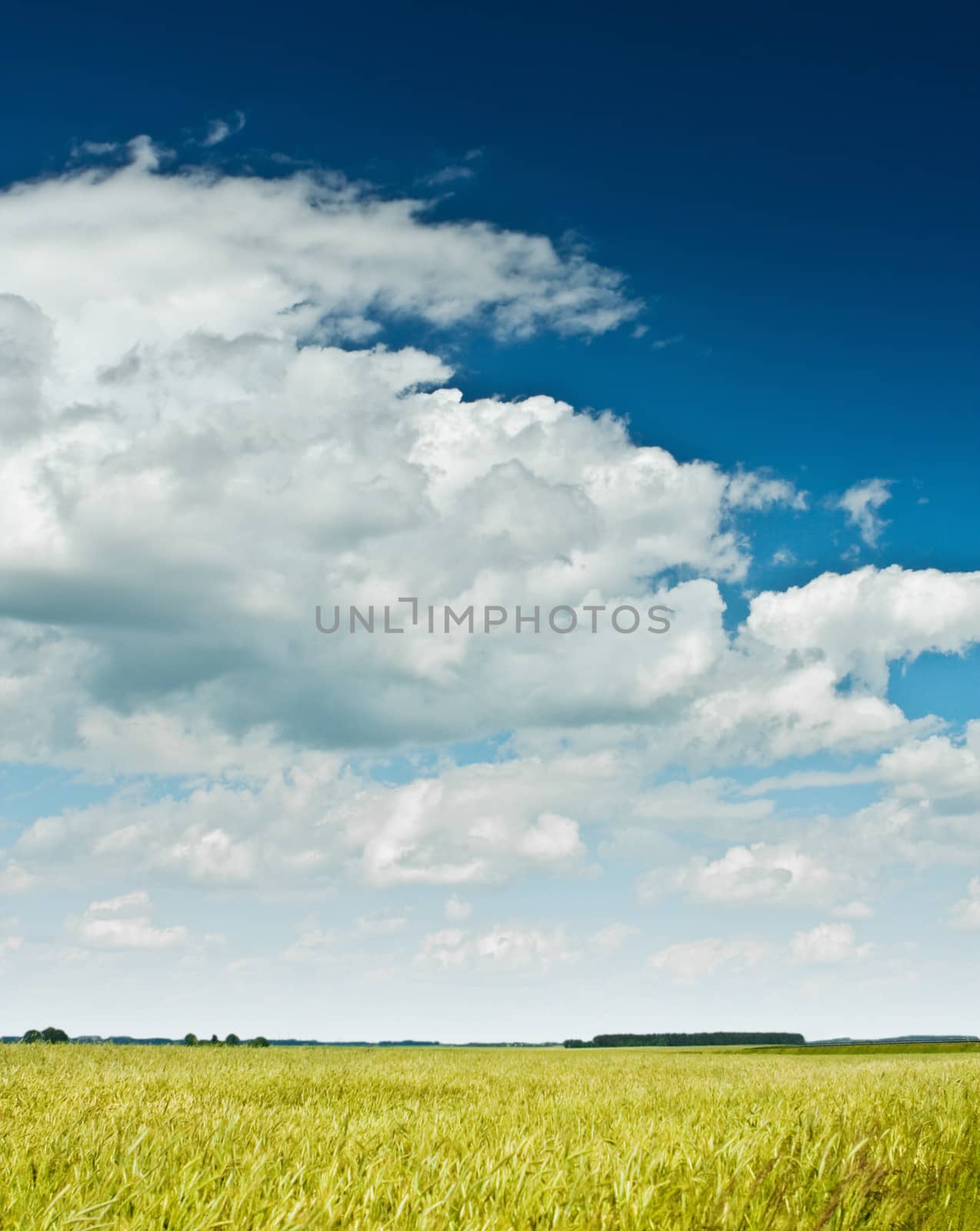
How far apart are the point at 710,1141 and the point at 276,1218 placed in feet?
10.2

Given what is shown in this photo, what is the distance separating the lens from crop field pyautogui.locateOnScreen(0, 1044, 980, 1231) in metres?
4.22

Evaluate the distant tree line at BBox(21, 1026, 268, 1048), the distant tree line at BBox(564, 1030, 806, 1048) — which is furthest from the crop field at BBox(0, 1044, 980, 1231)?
the distant tree line at BBox(564, 1030, 806, 1048)

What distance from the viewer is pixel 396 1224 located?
4027mm

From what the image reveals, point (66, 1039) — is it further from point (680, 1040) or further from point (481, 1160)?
point (680, 1040)

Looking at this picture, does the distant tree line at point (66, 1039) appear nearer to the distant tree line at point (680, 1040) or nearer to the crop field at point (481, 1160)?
the crop field at point (481, 1160)

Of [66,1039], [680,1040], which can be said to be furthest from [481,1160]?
[680,1040]

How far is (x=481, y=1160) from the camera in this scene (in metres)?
5.24

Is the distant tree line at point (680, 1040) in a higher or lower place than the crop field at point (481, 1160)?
lower

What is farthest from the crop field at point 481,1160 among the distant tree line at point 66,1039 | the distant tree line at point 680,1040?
the distant tree line at point 680,1040

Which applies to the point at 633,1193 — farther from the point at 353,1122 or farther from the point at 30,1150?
the point at 30,1150

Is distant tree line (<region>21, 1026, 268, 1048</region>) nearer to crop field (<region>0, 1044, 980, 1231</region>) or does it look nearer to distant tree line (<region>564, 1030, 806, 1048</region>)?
crop field (<region>0, 1044, 980, 1231</region>)

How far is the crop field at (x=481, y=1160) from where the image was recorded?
4219 millimetres

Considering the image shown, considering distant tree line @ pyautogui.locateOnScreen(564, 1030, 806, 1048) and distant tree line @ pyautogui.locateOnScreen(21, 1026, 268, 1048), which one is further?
distant tree line @ pyautogui.locateOnScreen(564, 1030, 806, 1048)

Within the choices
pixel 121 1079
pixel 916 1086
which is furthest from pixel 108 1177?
pixel 916 1086
